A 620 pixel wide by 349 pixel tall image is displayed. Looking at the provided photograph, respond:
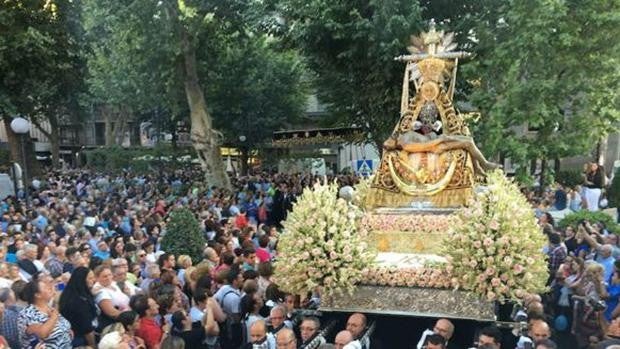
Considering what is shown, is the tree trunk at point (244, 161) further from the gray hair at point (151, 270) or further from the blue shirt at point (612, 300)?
the blue shirt at point (612, 300)

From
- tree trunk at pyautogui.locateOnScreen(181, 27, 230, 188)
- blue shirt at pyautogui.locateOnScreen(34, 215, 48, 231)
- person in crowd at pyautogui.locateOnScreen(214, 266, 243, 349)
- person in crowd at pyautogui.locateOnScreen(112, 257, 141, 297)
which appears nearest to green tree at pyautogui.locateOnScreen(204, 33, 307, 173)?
tree trunk at pyautogui.locateOnScreen(181, 27, 230, 188)

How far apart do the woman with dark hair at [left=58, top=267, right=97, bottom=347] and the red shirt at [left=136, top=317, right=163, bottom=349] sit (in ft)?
1.95

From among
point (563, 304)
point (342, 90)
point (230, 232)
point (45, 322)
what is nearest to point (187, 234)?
point (230, 232)

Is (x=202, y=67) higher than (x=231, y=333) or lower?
higher

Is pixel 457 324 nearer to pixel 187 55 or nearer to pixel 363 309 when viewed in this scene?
pixel 363 309

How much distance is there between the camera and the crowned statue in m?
9.71

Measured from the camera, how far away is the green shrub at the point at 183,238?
35.1 feet

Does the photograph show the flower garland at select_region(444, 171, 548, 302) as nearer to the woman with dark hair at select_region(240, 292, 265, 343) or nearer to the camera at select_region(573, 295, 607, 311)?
the camera at select_region(573, 295, 607, 311)

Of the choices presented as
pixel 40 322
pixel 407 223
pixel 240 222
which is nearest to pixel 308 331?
pixel 40 322

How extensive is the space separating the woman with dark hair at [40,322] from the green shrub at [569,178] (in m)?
22.4

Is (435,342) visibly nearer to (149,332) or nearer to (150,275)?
(149,332)

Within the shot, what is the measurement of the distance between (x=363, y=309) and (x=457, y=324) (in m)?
1.24

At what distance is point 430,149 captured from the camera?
32.4 ft

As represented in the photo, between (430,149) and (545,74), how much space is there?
7575mm
